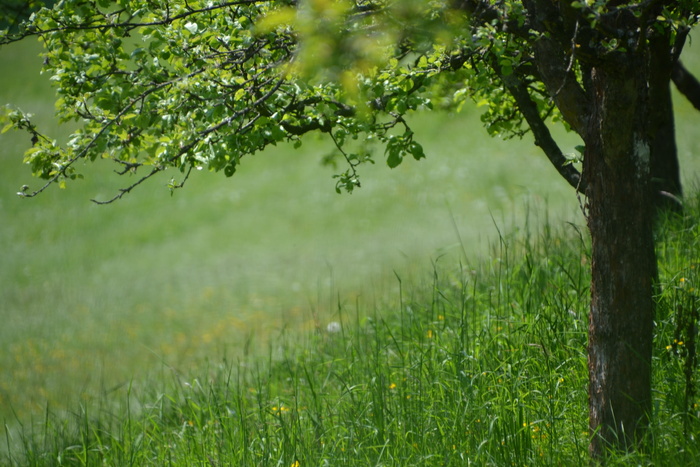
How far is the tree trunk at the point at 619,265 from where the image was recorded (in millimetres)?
2934

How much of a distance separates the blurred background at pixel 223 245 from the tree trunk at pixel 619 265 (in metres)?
5.26

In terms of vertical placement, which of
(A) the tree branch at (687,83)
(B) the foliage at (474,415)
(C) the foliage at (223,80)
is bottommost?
(B) the foliage at (474,415)

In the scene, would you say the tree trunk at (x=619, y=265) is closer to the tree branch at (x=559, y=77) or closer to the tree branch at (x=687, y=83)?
the tree branch at (x=559, y=77)

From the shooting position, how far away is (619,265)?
298cm

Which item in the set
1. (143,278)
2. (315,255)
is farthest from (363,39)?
(143,278)

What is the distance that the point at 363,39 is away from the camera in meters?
2.01

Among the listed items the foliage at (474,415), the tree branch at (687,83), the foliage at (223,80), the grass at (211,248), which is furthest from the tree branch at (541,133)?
the grass at (211,248)

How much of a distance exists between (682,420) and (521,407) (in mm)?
689

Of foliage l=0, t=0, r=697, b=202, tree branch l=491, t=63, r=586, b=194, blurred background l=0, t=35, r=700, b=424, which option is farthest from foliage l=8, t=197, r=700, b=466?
blurred background l=0, t=35, r=700, b=424

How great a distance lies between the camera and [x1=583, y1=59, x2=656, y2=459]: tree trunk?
293 centimetres

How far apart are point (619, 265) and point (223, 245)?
1211 cm

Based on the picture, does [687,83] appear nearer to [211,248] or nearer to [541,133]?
[541,133]

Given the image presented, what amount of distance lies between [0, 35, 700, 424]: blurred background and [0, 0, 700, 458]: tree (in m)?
4.60

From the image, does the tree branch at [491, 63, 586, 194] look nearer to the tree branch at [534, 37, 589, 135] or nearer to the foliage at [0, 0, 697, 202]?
the foliage at [0, 0, 697, 202]
